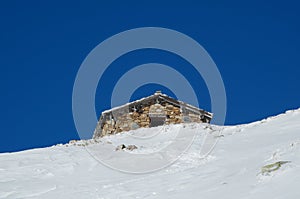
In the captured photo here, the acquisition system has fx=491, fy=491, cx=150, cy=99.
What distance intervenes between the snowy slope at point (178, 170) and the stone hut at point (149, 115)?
898cm

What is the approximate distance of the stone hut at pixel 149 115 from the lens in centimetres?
2681

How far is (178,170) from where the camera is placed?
12.0m

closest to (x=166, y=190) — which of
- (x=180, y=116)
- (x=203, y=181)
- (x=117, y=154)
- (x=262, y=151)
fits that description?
(x=203, y=181)

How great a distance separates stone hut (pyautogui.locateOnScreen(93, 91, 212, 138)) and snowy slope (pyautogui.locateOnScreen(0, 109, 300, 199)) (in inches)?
354

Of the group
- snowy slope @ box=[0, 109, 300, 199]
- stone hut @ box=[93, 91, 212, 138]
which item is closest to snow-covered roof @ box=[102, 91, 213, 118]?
stone hut @ box=[93, 91, 212, 138]

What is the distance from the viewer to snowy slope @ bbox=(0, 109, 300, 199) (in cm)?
930

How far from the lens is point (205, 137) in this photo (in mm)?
16453

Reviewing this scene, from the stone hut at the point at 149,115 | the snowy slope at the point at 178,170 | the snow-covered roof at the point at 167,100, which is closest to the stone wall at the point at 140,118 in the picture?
the stone hut at the point at 149,115

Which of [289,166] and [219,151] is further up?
[219,151]

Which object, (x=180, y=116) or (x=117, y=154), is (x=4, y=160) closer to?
(x=117, y=154)

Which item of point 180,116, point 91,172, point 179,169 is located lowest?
point 179,169

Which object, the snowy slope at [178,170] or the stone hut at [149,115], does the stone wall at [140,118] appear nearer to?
the stone hut at [149,115]

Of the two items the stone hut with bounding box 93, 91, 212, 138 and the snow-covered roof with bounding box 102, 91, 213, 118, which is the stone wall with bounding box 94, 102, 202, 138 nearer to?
the stone hut with bounding box 93, 91, 212, 138

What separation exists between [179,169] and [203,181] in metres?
1.72
